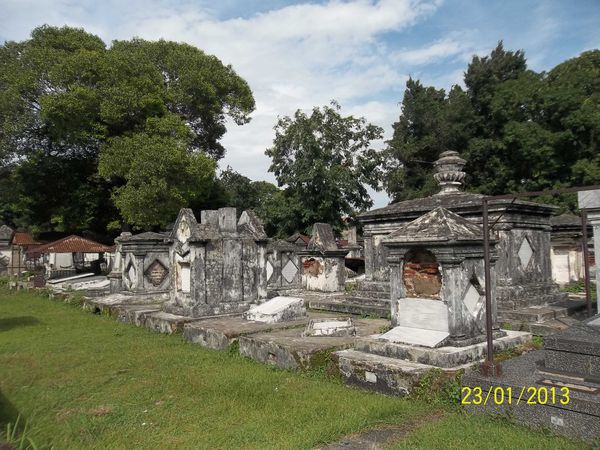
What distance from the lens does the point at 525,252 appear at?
8.19 m

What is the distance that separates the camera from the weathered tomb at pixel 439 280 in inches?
202

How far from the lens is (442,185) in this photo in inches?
377

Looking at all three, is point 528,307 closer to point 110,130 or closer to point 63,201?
point 110,130

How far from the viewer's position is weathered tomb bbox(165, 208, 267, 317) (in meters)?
8.73

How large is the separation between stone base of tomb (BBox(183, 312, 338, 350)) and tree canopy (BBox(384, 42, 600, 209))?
57.8 ft

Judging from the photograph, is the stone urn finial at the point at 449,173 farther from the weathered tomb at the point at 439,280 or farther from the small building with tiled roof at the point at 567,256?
the small building with tiled roof at the point at 567,256

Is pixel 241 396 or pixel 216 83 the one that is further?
pixel 216 83

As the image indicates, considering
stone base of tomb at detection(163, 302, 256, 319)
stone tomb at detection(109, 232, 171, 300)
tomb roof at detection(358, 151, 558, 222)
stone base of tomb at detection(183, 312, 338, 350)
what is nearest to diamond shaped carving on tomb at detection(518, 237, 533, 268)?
tomb roof at detection(358, 151, 558, 222)

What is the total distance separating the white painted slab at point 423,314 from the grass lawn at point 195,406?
110 centimetres

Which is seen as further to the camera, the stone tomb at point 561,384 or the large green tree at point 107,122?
the large green tree at point 107,122

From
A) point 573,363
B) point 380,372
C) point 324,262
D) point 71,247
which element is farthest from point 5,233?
point 573,363

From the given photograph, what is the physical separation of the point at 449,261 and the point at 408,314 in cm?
87

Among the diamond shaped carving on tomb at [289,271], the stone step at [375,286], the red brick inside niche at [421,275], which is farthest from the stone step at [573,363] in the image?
the diamond shaped carving on tomb at [289,271]

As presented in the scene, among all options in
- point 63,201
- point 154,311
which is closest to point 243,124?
point 63,201
